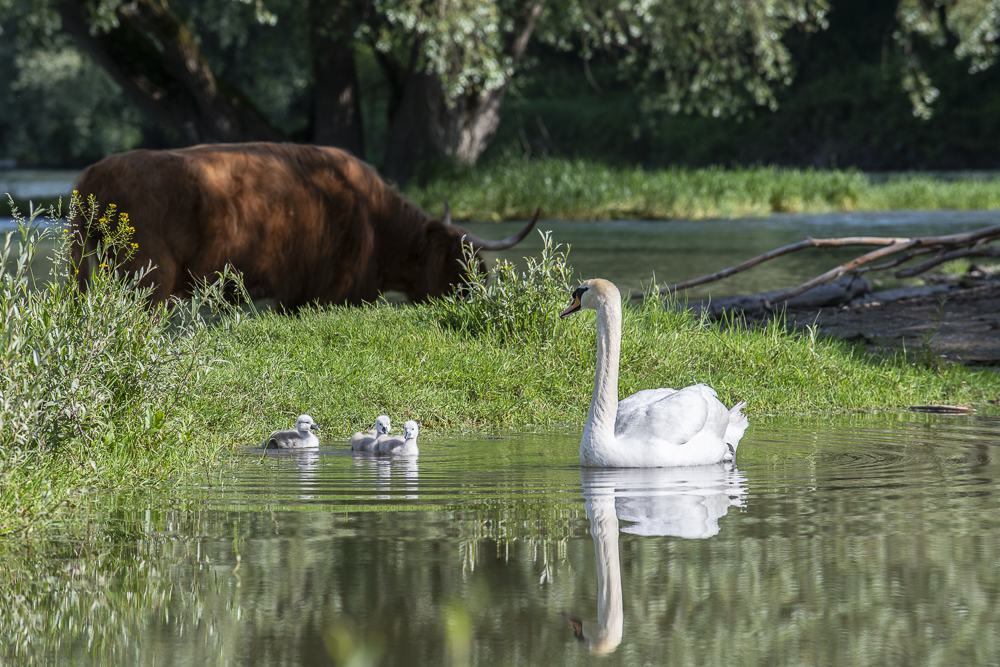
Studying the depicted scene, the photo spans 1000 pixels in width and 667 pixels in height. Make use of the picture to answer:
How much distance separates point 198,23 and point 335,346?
28.6 m

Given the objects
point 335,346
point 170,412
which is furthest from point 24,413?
point 335,346

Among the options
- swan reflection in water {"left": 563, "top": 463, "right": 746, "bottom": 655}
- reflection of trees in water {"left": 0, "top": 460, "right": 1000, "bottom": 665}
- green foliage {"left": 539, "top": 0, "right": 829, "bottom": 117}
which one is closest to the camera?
reflection of trees in water {"left": 0, "top": 460, "right": 1000, "bottom": 665}

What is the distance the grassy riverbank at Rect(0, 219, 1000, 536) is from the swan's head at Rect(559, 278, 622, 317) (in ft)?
3.96

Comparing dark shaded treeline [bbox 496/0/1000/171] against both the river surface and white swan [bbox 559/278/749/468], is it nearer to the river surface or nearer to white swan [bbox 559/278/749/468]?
the river surface

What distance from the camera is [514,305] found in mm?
8695

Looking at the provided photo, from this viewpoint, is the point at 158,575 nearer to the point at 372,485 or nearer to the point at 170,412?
the point at 372,485

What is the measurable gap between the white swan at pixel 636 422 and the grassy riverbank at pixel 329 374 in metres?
1.28

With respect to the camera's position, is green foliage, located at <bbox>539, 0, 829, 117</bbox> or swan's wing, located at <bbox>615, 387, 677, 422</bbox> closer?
swan's wing, located at <bbox>615, 387, 677, 422</bbox>

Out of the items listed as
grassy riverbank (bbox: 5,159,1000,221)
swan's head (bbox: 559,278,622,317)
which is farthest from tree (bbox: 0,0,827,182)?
swan's head (bbox: 559,278,622,317)

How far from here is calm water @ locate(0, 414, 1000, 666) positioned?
3.47 meters

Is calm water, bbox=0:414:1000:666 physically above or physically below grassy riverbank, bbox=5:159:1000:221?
below

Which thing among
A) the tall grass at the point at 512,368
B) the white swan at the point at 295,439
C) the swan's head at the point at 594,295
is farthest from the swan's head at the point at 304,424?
the swan's head at the point at 594,295

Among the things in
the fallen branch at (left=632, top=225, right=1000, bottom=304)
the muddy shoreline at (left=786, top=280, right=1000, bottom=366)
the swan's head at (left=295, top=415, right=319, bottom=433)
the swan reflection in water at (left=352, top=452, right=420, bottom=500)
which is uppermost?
the fallen branch at (left=632, top=225, right=1000, bottom=304)

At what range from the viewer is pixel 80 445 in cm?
552
